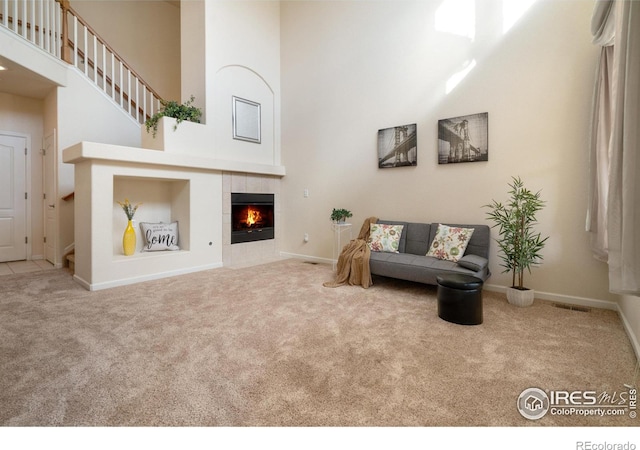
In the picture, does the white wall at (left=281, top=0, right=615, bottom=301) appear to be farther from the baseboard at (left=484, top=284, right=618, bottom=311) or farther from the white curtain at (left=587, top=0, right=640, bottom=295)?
the white curtain at (left=587, top=0, right=640, bottom=295)

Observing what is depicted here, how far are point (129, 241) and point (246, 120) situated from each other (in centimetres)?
281

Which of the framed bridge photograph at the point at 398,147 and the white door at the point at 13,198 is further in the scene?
the white door at the point at 13,198

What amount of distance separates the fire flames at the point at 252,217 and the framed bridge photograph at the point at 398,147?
8.01ft

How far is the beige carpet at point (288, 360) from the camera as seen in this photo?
152cm

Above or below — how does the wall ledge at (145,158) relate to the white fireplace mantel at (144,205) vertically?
above

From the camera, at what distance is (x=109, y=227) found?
12.5 ft

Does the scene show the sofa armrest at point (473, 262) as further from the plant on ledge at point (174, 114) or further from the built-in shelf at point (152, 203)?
the plant on ledge at point (174, 114)

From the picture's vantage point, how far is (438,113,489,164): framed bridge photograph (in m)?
3.75

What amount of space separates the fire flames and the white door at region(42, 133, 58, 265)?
10.1 ft

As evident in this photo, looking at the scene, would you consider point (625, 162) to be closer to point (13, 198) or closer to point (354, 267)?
point (354, 267)

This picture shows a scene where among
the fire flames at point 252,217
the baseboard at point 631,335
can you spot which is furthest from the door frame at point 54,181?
the baseboard at point 631,335

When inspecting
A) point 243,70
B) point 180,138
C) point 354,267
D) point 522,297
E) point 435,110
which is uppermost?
point 243,70

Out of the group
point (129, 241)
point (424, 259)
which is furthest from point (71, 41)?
point (424, 259)

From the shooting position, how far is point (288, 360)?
2.04 meters
